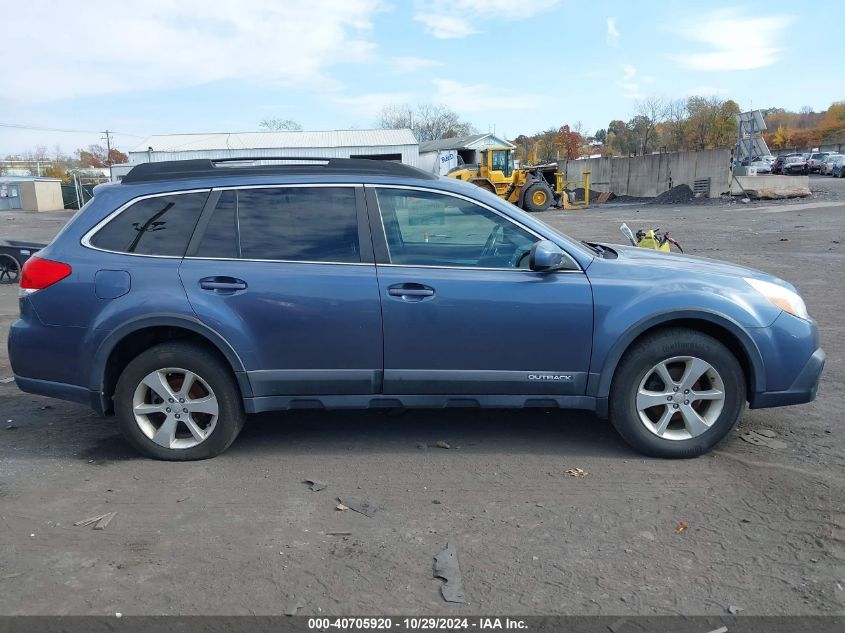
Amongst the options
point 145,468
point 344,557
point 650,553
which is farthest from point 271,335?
point 650,553

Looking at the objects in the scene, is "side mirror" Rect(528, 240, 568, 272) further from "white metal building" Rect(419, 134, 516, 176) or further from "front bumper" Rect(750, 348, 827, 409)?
"white metal building" Rect(419, 134, 516, 176)

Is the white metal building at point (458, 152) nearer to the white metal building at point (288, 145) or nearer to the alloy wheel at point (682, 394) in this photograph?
the white metal building at point (288, 145)

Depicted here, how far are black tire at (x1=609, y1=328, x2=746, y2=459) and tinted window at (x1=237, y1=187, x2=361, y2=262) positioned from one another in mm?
1834

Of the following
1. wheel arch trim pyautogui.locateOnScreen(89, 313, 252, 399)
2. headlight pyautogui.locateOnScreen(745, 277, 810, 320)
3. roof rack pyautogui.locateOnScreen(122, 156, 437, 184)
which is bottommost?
wheel arch trim pyautogui.locateOnScreen(89, 313, 252, 399)

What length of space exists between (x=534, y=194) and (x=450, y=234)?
91.1ft

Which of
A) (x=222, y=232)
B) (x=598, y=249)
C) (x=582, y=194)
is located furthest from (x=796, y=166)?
(x=222, y=232)

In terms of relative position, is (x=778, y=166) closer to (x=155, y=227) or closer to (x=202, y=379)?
(x=155, y=227)

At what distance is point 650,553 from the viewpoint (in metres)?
3.21

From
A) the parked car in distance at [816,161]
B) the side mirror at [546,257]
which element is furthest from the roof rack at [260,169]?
the parked car in distance at [816,161]

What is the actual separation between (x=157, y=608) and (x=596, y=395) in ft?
8.88

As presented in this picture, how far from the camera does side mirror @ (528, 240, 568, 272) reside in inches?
160

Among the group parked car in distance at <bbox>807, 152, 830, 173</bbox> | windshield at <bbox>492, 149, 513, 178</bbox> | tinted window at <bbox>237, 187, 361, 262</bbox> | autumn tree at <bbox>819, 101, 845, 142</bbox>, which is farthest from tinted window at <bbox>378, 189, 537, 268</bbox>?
autumn tree at <bbox>819, 101, 845, 142</bbox>
